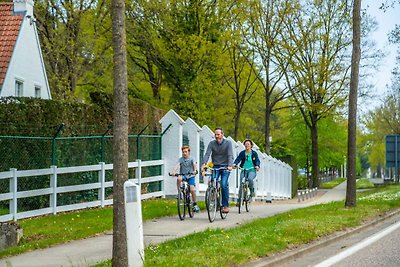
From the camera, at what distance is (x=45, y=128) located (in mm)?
20141

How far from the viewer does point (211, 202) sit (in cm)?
1784

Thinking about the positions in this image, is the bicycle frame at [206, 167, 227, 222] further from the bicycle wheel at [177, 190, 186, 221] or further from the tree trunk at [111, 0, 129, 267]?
the tree trunk at [111, 0, 129, 267]

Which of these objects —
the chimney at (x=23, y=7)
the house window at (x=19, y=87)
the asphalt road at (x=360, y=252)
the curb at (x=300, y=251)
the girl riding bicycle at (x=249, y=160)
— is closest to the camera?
the curb at (x=300, y=251)

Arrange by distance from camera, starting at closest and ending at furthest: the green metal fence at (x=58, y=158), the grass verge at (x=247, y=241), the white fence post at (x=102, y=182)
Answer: the grass verge at (x=247, y=241) → the green metal fence at (x=58, y=158) → the white fence post at (x=102, y=182)

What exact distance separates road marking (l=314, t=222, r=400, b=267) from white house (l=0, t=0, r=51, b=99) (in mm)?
18725

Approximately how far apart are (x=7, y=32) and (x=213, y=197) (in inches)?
731

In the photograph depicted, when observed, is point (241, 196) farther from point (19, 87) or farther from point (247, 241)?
point (19, 87)

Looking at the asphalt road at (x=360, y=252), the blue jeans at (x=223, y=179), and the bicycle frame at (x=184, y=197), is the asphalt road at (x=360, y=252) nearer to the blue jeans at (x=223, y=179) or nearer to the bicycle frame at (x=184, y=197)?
the blue jeans at (x=223, y=179)

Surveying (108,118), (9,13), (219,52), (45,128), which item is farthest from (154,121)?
(219,52)

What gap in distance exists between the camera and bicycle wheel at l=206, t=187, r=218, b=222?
17.7 meters

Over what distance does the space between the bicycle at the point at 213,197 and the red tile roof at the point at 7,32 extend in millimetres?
15337

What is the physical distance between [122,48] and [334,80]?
46506 mm

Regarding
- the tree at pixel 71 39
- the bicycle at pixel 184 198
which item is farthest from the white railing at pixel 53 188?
the tree at pixel 71 39

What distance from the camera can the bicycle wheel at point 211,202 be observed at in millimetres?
17719
